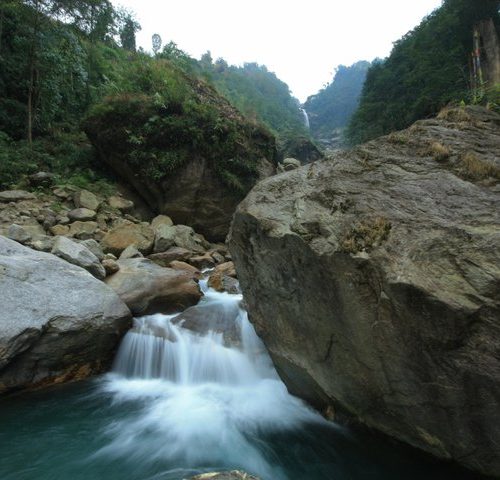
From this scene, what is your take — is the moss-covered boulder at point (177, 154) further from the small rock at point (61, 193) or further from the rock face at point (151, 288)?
the rock face at point (151, 288)

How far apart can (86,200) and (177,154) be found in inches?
137

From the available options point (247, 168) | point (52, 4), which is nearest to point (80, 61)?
point (52, 4)

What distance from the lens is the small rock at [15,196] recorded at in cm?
1062

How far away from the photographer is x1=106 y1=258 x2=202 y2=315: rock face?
23.0 feet

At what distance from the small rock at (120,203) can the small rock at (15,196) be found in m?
2.23

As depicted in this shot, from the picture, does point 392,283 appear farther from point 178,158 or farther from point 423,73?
point 423,73

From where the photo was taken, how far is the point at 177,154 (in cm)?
1338

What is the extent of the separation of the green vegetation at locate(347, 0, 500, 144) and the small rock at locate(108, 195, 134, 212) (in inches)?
604

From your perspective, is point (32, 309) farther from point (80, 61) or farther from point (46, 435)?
point (80, 61)

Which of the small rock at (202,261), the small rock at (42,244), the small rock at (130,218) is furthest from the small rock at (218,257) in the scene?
the small rock at (42,244)

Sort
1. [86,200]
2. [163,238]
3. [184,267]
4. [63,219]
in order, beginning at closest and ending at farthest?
A: [184,267] → [63,219] → [163,238] → [86,200]

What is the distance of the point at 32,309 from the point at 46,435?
166 centimetres

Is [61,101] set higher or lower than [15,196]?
higher

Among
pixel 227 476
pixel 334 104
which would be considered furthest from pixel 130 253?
pixel 334 104
